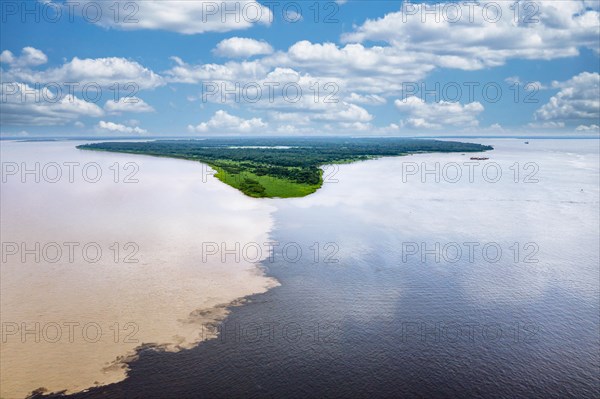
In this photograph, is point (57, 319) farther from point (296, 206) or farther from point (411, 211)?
point (411, 211)

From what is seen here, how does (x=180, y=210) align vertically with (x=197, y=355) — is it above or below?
above

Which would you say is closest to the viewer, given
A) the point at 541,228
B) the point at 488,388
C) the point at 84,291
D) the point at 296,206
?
the point at 488,388

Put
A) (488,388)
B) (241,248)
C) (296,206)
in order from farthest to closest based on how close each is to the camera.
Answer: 1. (296,206)
2. (241,248)
3. (488,388)

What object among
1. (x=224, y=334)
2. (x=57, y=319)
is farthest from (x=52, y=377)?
(x=224, y=334)

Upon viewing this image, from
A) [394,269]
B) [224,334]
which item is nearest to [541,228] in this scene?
[394,269]

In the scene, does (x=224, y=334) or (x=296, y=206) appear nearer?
(x=224, y=334)

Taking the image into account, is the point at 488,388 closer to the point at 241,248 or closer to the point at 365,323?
the point at 365,323
